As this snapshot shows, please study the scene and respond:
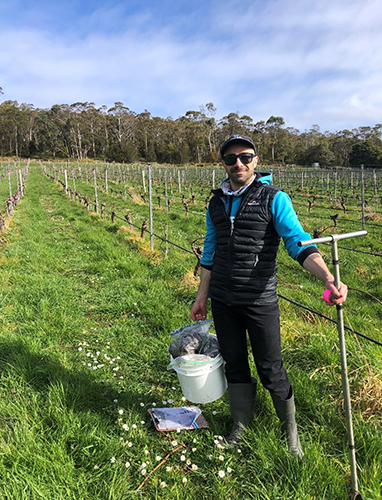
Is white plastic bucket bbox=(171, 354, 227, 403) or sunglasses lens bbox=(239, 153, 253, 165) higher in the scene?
sunglasses lens bbox=(239, 153, 253, 165)

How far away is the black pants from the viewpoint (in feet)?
6.30

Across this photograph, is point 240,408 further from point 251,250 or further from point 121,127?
point 121,127

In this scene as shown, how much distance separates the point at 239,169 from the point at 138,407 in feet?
6.21

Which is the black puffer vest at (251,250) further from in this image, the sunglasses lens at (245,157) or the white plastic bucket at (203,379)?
the white plastic bucket at (203,379)

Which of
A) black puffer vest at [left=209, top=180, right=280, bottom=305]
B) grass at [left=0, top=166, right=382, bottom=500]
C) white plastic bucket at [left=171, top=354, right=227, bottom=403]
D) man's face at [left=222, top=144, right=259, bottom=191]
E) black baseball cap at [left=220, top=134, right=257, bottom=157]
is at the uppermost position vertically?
black baseball cap at [left=220, top=134, right=257, bottom=157]

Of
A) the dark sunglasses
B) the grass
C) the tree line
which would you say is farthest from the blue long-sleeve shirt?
the tree line

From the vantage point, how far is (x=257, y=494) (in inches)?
67.9

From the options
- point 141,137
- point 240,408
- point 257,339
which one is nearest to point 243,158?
point 257,339

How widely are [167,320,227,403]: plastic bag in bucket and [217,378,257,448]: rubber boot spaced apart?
13 centimetres

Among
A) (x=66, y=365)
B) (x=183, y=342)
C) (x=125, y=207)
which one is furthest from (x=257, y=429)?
(x=125, y=207)

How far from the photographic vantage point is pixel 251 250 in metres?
1.89

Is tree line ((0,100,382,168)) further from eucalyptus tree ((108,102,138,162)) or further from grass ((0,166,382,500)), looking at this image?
grass ((0,166,382,500))

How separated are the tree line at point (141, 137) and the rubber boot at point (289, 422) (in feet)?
207

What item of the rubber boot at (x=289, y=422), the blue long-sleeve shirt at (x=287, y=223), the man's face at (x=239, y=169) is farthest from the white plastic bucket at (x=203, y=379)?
the man's face at (x=239, y=169)
